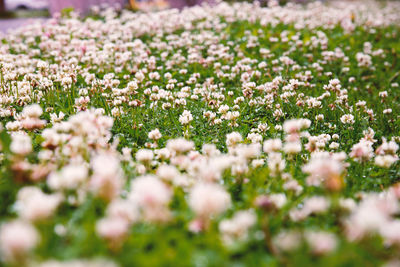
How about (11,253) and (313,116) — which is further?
(313,116)

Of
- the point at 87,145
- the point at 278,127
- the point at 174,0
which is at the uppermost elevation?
the point at 174,0

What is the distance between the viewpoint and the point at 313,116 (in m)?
3.06

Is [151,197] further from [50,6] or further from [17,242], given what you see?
[50,6]

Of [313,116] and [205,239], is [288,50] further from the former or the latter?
[205,239]

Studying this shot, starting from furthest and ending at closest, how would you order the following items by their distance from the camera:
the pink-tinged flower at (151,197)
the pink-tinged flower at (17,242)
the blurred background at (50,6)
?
the blurred background at (50,6) < the pink-tinged flower at (151,197) < the pink-tinged flower at (17,242)

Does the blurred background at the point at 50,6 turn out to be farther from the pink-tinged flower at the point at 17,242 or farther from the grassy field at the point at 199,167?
the pink-tinged flower at the point at 17,242

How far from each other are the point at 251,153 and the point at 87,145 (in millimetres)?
713

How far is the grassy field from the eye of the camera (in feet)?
3.60

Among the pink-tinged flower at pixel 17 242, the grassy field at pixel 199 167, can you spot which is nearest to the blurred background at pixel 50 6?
the grassy field at pixel 199 167

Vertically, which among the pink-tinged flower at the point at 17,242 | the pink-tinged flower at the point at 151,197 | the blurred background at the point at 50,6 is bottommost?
the pink-tinged flower at the point at 17,242

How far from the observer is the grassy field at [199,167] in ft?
3.60

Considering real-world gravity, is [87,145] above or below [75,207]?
above

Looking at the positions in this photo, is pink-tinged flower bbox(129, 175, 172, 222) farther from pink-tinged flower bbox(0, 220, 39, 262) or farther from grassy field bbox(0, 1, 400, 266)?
pink-tinged flower bbox(0, 220, 39, 262)

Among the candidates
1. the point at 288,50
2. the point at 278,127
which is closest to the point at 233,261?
the point at 278,127
